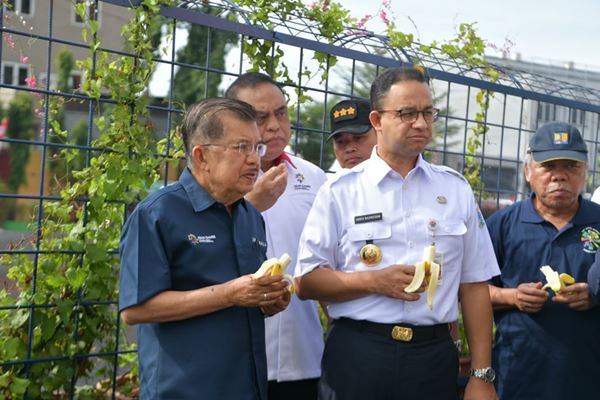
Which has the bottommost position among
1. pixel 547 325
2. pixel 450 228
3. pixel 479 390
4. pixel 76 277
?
pixel 479 390

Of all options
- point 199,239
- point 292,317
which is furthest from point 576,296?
point 199,239

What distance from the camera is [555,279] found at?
11.4 feet

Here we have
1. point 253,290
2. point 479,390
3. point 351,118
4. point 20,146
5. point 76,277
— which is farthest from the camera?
point 20,146

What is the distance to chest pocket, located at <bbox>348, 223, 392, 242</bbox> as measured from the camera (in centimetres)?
303

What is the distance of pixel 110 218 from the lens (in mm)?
3641

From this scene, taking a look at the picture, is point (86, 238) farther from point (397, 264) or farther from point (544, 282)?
point (544, 282)

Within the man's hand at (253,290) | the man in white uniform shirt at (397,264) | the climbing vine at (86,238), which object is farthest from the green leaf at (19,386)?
the man's hand at (253,290)

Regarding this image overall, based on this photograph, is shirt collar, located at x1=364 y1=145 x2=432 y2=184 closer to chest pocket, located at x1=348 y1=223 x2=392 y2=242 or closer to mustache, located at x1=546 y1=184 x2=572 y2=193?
chest pocket, located at x1=348 y1=223 x2=392 y2=242

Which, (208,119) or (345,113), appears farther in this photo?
(345,113)

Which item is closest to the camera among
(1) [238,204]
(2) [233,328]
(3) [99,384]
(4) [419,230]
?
(2) [233,328]

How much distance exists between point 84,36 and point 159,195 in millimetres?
1343

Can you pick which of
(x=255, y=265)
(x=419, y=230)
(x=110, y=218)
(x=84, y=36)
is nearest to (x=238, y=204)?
(x=255, y=265)

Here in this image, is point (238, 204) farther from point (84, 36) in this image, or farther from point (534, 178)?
point (534, 178)

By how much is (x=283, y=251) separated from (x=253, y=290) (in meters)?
0.87
